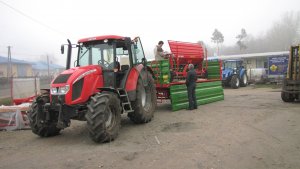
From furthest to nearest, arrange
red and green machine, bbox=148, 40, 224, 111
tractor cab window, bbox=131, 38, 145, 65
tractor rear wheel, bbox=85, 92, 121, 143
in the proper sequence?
red and green machine, bbox=148, 40, 224, 111, tractor cab window, bbox=131, 38, 145, 65, tractor rear wheel, bbox=85, 92, 121, 143

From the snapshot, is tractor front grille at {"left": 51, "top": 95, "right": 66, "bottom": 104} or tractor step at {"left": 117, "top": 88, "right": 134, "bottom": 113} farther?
tractor step at {"left": 117, "top": 88, "right": 134, "bottom": 113}

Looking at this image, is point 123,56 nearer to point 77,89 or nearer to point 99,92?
point 99,92

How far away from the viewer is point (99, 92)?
7.61 m

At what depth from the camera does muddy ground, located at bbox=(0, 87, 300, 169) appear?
214 inches

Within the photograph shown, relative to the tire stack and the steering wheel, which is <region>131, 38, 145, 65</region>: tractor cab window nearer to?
the steering wheel

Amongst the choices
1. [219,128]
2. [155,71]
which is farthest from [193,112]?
[219,128]

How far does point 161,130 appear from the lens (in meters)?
8.18

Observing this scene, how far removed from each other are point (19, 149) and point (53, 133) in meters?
1.14

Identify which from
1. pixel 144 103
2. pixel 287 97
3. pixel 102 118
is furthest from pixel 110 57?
pixel 287 97

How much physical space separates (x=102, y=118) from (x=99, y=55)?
2280mm

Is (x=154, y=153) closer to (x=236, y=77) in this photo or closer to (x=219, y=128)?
(x=219, y=128)

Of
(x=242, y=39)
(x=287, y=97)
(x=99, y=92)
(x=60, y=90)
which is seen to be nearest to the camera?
(x=60, y=90)

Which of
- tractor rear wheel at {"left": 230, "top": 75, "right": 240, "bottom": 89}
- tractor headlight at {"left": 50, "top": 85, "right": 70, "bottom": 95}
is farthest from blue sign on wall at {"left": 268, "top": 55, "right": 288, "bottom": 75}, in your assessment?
tractor headlight at {"left": 50, "top": 85, "right": 70, "bottom": 95}

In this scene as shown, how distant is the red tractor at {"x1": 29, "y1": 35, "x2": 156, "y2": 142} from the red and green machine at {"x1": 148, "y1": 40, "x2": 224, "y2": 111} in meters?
1.85
